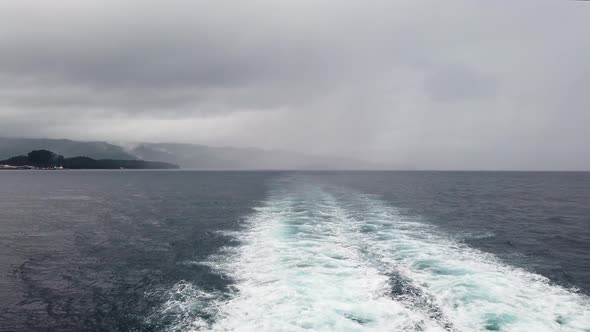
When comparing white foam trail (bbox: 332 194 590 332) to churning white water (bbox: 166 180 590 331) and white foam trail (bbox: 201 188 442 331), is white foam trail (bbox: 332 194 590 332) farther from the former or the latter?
white foam trail (bbox: 201 188 442 331)

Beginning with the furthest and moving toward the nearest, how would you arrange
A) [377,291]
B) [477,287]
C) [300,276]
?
1. [300,276]
2. [477,287]
3. [377,291]

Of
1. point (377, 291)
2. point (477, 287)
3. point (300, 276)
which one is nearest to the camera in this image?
point (377, 291)

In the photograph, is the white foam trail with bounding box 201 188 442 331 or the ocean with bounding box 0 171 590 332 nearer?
the white foam trail with bounding box 201 188 442 331

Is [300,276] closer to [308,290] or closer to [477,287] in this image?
[308,290]

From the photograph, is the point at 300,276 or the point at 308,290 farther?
the point at 300,276

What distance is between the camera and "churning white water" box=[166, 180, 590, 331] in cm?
1262

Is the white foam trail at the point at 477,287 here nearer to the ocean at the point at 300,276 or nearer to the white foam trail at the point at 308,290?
the ocean at the point at 300,276

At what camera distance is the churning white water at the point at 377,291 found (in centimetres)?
1262

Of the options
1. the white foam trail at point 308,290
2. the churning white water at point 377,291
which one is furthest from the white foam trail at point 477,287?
the white foam trail at point 308,290

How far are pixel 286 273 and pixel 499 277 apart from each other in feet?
33.4

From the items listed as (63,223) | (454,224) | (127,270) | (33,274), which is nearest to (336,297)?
(127,270)

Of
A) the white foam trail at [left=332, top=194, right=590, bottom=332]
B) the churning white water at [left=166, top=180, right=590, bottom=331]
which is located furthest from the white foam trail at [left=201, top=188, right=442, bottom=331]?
the white foam trail at [left=332, top=194, right=590, bottom=332]

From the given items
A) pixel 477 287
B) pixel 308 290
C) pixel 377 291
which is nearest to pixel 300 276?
pixel 308 290

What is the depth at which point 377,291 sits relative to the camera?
1536 centimetres
